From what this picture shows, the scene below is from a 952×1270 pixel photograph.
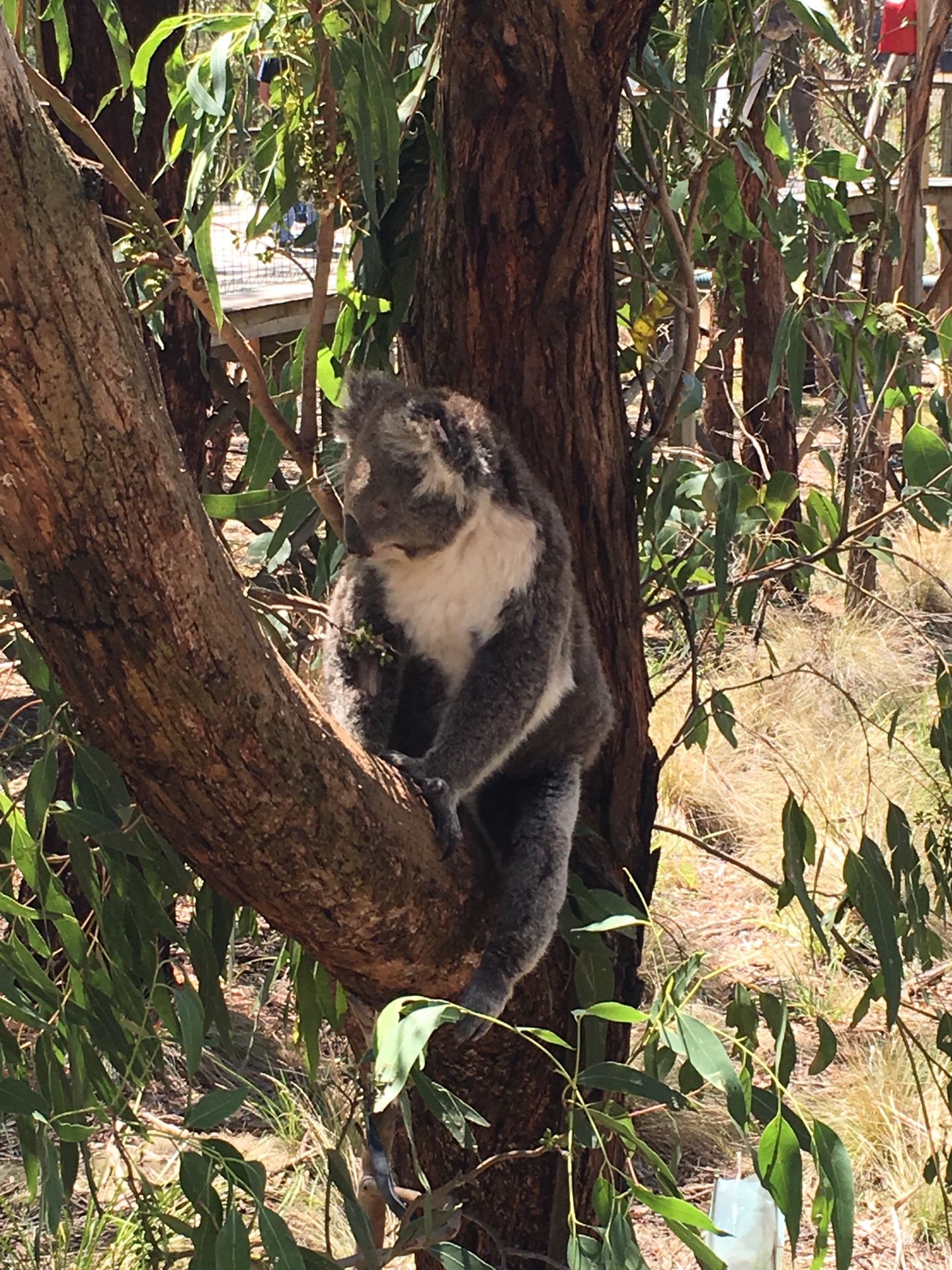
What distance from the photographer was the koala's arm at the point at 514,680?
196cm

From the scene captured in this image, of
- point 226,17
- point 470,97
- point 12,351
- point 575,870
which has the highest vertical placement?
point 226,17

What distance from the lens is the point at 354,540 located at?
1.95 meters

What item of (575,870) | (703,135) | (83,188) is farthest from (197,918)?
(703,135)

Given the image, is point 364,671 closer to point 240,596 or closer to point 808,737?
point 240,596

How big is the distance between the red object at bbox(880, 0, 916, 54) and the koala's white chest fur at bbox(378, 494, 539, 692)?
3897 mm

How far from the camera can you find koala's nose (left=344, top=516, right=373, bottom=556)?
6.40 ft

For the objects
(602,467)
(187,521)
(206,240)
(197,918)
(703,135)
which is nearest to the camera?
(187,521)

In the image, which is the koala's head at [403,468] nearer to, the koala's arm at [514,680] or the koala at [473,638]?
the koala at [473,638]

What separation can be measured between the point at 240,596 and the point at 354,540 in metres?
0.63

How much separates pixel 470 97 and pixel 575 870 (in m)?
1.25

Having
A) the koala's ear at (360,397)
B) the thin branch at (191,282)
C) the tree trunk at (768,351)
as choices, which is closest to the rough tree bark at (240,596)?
the koala's ear at (360,397)

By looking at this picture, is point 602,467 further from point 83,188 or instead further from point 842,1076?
point 842,1076

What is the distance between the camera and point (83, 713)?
129 centimetres

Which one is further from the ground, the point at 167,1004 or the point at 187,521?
the point at 187,521
